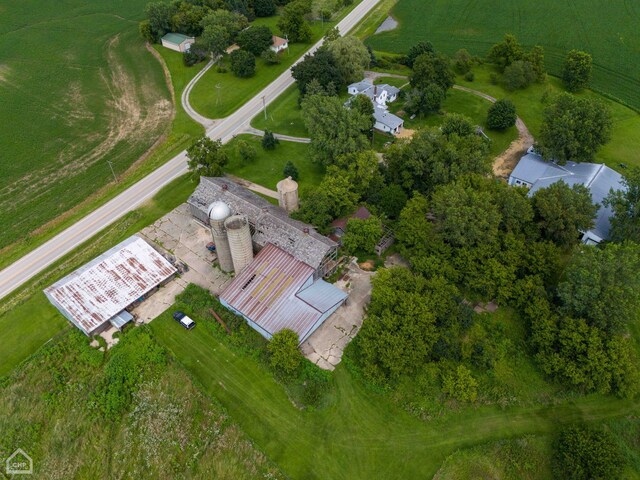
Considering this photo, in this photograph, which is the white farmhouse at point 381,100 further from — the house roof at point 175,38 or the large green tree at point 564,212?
the house roof at point 175,38

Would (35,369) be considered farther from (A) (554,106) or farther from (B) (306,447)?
(A) (554,106)

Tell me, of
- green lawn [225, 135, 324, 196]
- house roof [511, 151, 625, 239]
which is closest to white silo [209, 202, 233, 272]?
green lawn [225, 135, 324, 196]

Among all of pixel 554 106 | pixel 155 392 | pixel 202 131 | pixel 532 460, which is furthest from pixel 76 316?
pixel 554 106

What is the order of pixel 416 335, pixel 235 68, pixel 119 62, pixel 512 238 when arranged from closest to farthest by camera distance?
pixel 416 335 < pixel 512 238 < pixel 235 68 < pixel 119 62

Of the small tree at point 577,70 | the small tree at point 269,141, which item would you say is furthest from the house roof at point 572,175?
the small tree at point 269,141

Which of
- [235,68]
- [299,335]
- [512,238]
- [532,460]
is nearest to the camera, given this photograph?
[532,460]

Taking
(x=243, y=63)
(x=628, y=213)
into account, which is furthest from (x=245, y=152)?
(x=628, y=213)

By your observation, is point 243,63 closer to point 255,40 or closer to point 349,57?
point 255,40
